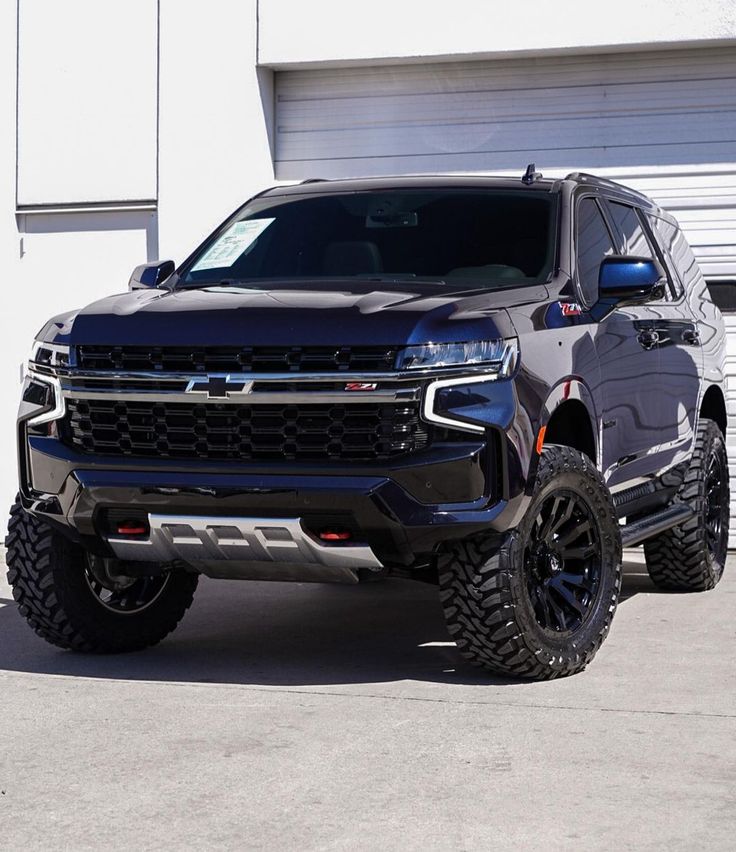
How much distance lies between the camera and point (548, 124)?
10.5 metres

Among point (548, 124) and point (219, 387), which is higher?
point (548, 124)

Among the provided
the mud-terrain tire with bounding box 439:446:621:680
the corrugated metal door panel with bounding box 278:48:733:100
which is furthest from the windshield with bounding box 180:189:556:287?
the corrugated metal door panel with bounding box 278:48:733:100

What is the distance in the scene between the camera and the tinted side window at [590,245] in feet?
21.2

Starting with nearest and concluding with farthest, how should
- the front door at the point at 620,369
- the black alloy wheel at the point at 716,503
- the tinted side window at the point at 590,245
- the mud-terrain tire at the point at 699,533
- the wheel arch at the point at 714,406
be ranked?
the front door at the point at 620,369
the tinted side window at the point at 590,245
the mud-terrain tire at the point at 699,533
the black alloy wheel at the point at 716,503
the wheel arch at the point at 714,406

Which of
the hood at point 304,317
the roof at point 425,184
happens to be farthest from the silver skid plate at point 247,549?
the roof at point 425,184

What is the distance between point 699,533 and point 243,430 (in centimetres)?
346

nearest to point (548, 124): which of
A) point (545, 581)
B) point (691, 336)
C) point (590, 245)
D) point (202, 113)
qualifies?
point (202, 113)

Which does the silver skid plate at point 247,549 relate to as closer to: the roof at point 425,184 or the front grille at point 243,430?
the front grille at point 243,430

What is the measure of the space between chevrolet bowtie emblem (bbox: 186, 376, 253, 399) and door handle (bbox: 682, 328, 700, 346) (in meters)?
3.06

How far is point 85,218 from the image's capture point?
36.0ft

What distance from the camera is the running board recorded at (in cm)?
655

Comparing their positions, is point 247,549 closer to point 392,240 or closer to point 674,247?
point 392,240

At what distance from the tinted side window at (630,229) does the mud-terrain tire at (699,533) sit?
106cm

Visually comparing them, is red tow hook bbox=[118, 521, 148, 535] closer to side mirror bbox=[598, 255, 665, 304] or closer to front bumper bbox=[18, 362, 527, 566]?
front bumper bbox=[18, 362, 527, 566]
